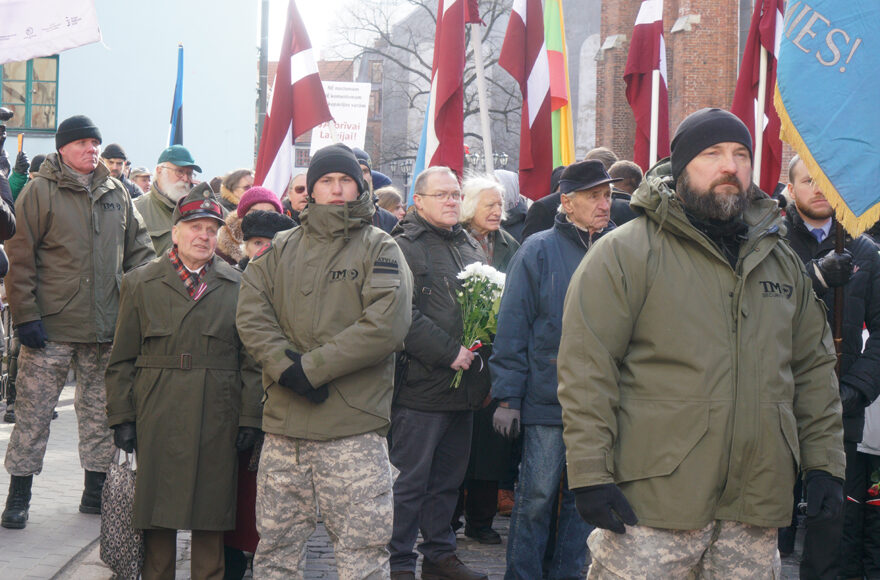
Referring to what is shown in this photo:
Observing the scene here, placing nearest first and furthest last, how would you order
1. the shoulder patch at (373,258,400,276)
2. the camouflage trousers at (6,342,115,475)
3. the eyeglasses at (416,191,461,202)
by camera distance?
the shoulder patch at (373,258,400,276), the eyeglasses at (416,191,461,202), the camouflage trousers at (6,342,115,475)

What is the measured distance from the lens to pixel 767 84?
10680 millimetres

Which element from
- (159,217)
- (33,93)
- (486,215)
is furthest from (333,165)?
(33,93)

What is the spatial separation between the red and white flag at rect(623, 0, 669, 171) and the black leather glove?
24.5 ft

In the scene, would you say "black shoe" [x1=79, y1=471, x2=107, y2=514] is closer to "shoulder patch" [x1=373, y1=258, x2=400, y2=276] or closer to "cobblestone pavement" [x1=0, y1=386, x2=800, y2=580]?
"cobblestone pavement" [x1=0, y1=386, x2=800, y2=580]

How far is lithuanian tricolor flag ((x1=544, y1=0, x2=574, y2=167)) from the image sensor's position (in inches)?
392

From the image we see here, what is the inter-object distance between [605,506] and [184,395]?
2.58 m

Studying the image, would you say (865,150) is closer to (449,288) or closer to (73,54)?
(449,288)

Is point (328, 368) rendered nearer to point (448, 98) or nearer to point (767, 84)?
point (448, 98)

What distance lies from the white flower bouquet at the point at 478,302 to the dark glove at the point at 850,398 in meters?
1.86

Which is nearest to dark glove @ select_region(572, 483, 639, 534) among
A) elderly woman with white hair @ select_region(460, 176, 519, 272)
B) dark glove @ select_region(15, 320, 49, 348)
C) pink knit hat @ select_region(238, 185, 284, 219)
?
pink knit hat @ select_region(238, 185, 284, 219)

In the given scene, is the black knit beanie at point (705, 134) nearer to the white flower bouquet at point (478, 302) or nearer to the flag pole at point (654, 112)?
the white flower bouquet at point (478, 302)

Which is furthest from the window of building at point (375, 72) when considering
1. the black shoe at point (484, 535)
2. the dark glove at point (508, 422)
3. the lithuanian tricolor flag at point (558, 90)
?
the dark glove at point (508, 422)

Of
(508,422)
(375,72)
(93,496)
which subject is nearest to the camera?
(508,422)

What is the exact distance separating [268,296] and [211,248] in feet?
2.35
